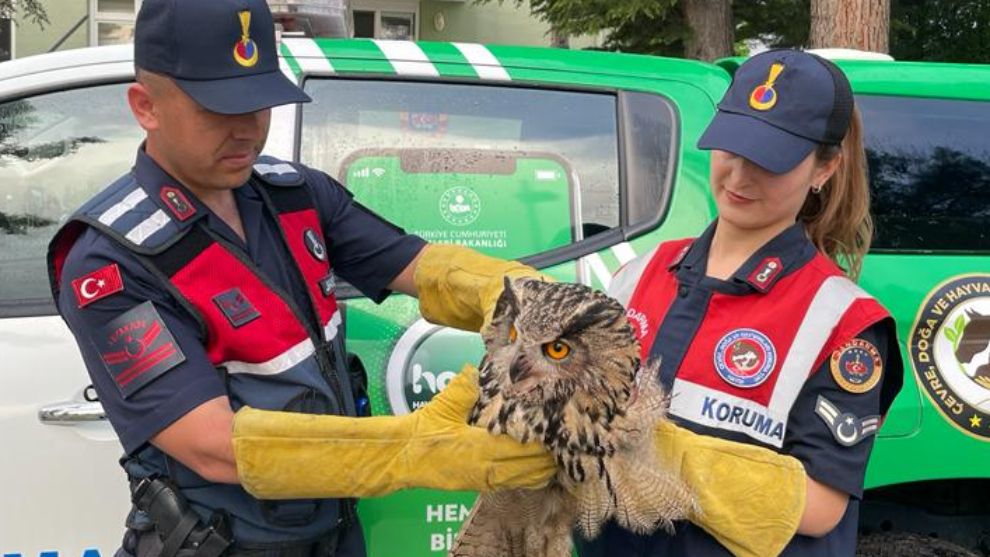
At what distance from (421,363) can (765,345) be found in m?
1.02

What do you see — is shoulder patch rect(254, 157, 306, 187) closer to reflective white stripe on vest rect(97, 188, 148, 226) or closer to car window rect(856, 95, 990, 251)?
reflective white stripe on vest rect(97, 188, 148, 226)

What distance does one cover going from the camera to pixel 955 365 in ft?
7.79

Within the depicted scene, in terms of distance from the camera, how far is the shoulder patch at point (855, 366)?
142 centimetres

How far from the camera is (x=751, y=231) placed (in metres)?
1.58

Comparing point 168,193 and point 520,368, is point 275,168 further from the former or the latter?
Answer: point 520,368

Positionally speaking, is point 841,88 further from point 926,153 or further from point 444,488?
point 926,153

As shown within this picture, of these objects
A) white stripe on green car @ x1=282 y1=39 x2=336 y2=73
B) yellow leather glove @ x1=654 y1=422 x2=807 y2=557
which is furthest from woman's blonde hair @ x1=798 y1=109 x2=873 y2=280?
white stripe on green car @ x1=282 y1=39 x2=336 y2=73

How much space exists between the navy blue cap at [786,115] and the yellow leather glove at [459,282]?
1.42 ft

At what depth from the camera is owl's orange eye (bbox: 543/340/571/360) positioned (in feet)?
4.06

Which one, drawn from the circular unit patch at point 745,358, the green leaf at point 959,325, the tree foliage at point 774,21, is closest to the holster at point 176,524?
the circular unit patch at point 745,358

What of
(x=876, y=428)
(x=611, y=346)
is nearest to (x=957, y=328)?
(x=876, y=428)

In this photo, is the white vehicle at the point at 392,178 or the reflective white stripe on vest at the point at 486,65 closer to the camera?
the white vehicle at the point at 392,178

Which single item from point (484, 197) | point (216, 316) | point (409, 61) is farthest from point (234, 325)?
point (409, 61)

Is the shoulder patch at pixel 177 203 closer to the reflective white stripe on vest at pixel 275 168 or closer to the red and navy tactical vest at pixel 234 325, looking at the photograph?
the red and navy tactical vest at pixel 234 325
